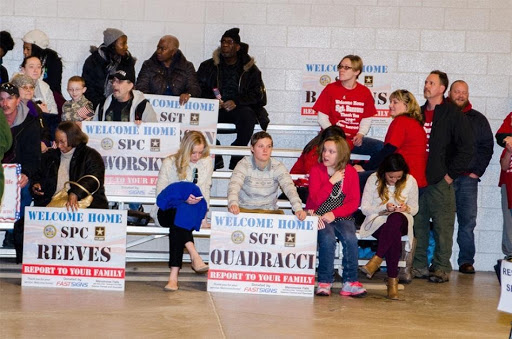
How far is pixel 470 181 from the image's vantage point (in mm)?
10203

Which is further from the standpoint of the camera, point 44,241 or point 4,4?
point 4,4

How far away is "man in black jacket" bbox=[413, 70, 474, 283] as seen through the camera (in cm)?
940

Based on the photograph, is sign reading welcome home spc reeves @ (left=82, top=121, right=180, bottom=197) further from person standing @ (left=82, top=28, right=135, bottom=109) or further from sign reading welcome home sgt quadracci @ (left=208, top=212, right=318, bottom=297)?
sign reading welcome home sgt quadracci @ (left=208, top=212, right=318, bottom=297)

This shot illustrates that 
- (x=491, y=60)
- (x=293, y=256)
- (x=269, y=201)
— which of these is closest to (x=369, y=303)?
(x=293, y=256)

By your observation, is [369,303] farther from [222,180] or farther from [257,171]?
[222,180]

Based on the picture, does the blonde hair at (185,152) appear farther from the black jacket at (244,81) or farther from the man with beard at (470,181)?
the man with beard at (470,181)

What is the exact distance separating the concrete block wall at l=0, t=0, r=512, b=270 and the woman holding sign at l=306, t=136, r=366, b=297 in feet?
7.67

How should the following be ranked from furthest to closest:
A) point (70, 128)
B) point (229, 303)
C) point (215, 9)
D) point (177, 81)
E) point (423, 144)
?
point (215, 9)
point (177, 81)
point (423, 144)
point (70, 128)
point (229, 303)

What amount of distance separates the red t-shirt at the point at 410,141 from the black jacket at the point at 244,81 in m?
1.61

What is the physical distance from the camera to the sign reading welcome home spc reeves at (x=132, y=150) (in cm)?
905

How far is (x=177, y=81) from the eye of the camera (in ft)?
33.0

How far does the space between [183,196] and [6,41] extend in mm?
3328

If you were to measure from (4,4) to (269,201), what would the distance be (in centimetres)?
402

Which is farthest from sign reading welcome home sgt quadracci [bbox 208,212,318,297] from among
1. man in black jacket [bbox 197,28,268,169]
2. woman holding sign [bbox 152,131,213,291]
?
man in black jacket [bbox 197,28,268,169]
